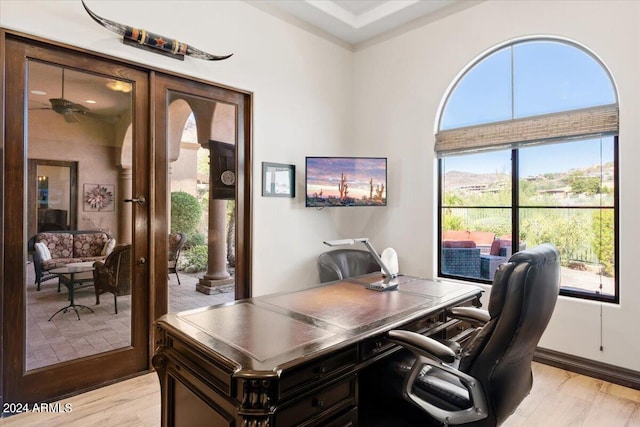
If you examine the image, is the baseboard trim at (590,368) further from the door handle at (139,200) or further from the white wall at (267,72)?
the door handle at (139,200)

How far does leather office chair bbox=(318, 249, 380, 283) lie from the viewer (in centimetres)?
381

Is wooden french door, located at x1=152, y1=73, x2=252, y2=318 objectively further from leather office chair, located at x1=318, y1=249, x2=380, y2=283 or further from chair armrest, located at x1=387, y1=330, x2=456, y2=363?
chair armrest, located at x1=387, y1=330, x2=456, y2=363

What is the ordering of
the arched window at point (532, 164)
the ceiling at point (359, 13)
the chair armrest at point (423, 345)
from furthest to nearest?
1. the ceiling at point (359, 13)
2. the arched window at point (532, 164)
3. the chair armrest at point (423, 345)

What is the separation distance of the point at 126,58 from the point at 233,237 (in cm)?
182

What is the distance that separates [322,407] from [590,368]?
9.10 feet

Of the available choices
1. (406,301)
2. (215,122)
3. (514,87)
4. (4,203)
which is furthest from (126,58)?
(514,87)

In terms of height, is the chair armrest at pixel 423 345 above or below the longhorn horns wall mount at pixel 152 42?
below

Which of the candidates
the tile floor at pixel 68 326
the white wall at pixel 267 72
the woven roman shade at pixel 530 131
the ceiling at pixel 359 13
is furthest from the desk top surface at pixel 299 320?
the ceiling at pixel 359 13

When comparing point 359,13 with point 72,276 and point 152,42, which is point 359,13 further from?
point 72,276

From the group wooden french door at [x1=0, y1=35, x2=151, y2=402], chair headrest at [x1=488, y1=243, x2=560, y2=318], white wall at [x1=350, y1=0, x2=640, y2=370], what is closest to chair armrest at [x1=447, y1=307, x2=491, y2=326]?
chair headrest at [x1=488, y1=243, x2=560, y2=318]

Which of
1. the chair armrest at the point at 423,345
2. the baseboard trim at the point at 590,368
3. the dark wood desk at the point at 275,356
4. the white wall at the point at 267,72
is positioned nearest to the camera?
the dark wood desk at the point at 275,356

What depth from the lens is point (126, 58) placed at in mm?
2773

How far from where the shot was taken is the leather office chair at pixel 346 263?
3812mm

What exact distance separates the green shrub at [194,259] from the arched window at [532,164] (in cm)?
261
